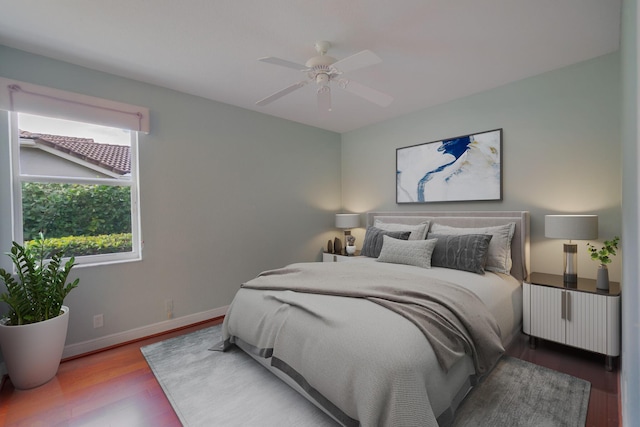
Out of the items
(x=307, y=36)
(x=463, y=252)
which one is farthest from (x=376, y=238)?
(x=307, y=36)

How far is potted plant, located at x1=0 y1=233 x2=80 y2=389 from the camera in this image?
78.4 inches

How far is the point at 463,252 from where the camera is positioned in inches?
107

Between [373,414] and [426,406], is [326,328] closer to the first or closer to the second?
[373,414]

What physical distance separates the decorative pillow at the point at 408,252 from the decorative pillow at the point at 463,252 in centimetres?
9

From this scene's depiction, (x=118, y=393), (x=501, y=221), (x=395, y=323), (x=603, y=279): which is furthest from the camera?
(x=501, y=221)

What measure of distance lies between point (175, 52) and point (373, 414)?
2.87 m

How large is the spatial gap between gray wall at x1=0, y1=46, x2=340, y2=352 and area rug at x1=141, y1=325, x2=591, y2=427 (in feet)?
2.69

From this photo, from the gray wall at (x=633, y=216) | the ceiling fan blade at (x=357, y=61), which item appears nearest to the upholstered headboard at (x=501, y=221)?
the gray wall at (x=633, y=216)

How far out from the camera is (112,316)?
270cm

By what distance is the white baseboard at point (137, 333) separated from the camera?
8.30ft

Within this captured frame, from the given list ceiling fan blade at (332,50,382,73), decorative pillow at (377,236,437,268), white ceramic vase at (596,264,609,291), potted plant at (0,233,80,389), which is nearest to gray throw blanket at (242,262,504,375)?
decorative pillow at (377,236,437,268)

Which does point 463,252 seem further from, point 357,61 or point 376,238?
point 357,61

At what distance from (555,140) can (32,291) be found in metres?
4.62

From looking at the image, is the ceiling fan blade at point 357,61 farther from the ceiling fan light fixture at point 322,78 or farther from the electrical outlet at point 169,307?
the electrical outlet at point 169,307
